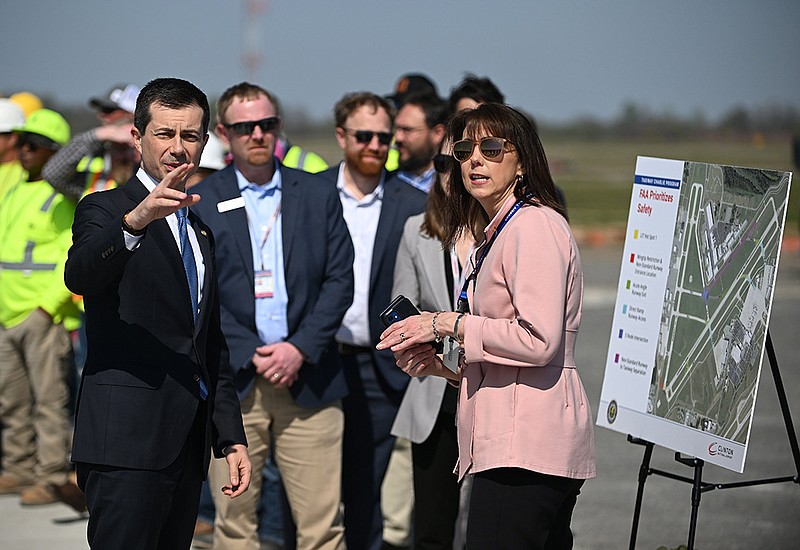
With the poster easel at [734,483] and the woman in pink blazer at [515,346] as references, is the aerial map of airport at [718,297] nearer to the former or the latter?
the poster easel at [734,483]

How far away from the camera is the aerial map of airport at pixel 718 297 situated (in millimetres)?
3922

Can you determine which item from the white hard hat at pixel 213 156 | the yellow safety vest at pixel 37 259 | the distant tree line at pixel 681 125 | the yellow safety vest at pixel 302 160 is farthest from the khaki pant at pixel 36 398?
the distant tree line at pixel 681 125

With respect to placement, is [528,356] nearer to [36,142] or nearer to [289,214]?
[289,214]

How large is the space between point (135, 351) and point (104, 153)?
169 inches

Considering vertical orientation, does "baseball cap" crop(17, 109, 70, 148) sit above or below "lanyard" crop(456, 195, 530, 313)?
above

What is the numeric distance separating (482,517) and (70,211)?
460 centimetres

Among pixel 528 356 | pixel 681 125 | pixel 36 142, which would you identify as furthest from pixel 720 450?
pixel 681 125

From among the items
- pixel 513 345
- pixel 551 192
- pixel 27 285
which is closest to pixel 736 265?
pixel 551 192

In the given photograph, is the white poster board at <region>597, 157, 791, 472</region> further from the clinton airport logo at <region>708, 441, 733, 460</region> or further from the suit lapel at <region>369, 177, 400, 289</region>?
the suit lapel at <region>369, 177, 400, 289</region>

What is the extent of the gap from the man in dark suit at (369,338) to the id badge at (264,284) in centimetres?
56

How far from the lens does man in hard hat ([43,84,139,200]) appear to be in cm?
668

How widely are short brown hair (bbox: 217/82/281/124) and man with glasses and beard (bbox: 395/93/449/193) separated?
3.69ft

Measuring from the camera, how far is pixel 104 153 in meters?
7.15

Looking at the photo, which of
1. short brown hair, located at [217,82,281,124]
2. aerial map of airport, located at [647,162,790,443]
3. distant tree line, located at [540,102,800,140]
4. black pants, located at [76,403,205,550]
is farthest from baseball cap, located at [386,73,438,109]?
distant tree line, located at [540,102,800,140]
